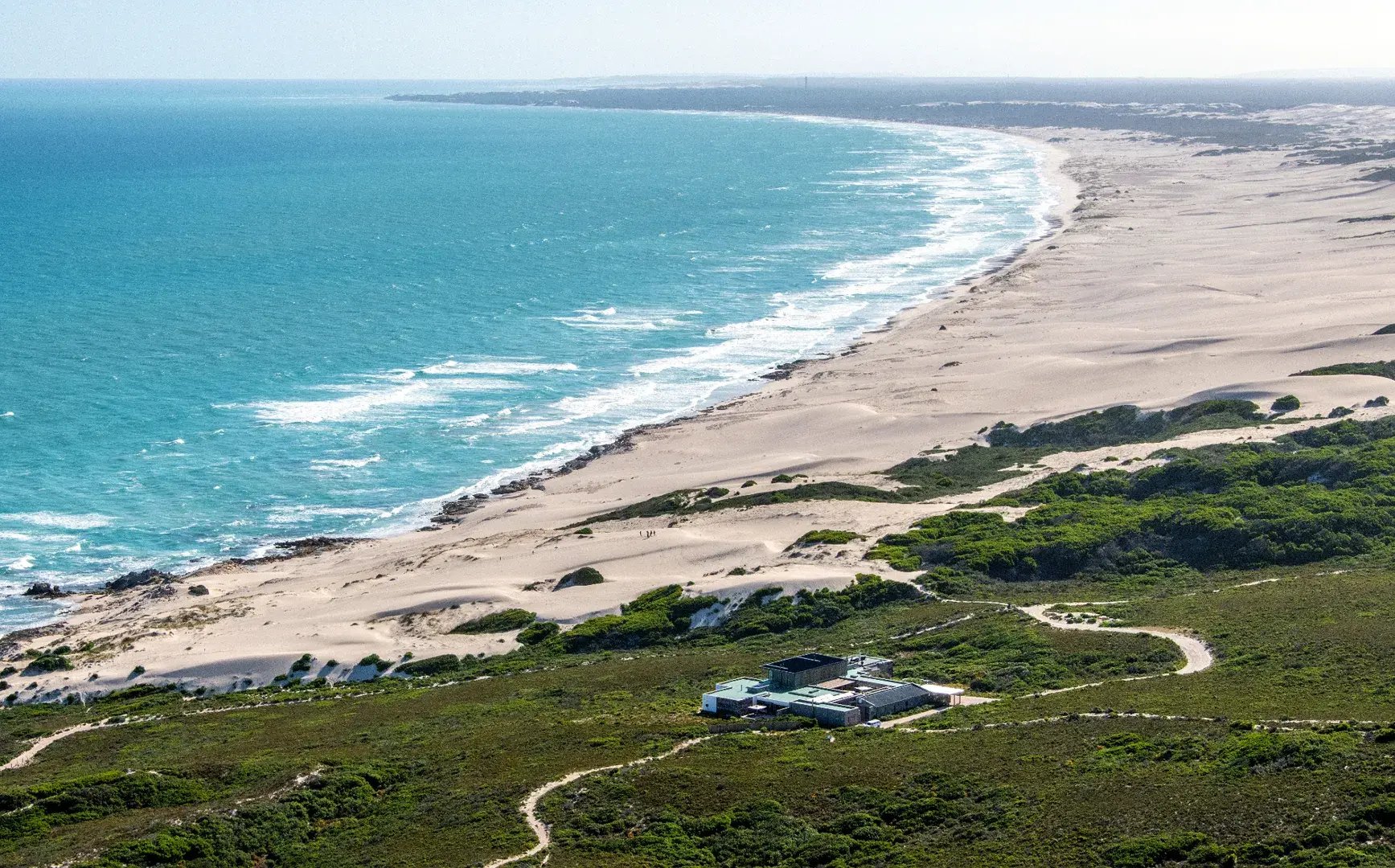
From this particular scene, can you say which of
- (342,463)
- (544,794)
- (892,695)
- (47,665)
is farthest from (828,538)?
(342,463)

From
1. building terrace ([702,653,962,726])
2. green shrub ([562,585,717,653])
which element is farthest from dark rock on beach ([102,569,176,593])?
building terrace ([702,653,962,726])

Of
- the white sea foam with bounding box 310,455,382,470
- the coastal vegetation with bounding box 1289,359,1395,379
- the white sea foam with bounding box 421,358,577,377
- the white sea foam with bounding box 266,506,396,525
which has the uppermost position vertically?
the coastal vegetation with bounding box 1289,359,1395,379

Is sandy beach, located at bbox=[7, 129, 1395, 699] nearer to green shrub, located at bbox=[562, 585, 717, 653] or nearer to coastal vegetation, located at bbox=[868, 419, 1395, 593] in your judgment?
green shrub, located at bbox=[562, 585, 717, 653]

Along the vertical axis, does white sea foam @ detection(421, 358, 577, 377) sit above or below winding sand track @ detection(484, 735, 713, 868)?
above

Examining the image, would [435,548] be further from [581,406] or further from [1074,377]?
[1074,377]

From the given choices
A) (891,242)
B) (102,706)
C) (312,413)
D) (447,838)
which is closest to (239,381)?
(312,413)

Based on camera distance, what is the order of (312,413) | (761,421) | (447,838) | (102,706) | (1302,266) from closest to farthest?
1. (447,838)
2. (102,706)
3. (761,421)
4. (312,413)
5. (1302,266)
